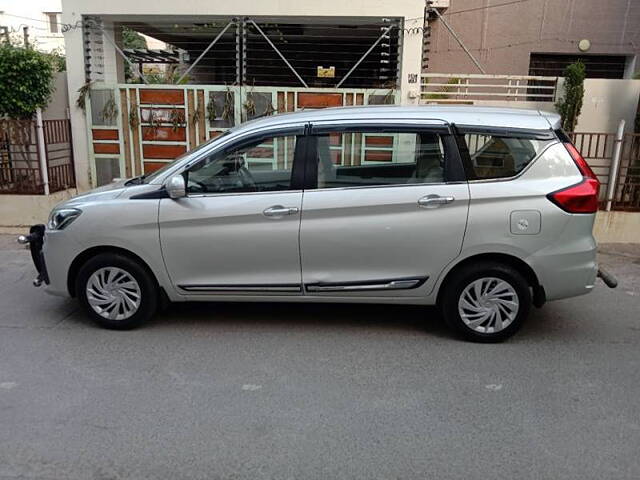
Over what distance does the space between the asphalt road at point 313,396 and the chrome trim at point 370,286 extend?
16.8 inches

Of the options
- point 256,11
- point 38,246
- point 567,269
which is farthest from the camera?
point 256,11

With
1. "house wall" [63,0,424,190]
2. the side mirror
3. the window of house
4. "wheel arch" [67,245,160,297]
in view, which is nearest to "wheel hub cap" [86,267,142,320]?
"wheel arch" [67,245,160,297]

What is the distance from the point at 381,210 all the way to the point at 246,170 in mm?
1167

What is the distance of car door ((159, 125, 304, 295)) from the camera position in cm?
447

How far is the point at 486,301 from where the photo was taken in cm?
447

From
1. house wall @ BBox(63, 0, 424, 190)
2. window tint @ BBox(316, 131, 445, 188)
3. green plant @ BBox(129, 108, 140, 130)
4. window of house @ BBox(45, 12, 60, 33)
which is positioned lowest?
window tint @ BBox(316, 131, 445, 188)

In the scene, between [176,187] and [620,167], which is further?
[620,167]

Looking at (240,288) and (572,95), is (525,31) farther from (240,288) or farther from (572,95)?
(240,288)

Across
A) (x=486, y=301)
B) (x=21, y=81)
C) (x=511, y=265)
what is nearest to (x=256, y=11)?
(x=21, y=81)

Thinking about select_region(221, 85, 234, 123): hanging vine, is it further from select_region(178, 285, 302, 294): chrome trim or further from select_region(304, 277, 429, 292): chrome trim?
select_region(304, 277, 429, 292): chrome trim

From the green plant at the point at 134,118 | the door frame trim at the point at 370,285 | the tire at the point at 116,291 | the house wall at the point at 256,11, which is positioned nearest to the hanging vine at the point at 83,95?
the house wall at the point at 256,11

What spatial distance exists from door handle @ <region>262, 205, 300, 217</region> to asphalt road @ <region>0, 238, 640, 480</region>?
1.03 meters

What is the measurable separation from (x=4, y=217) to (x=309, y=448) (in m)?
7.65

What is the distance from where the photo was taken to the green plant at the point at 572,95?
8.49 metres
